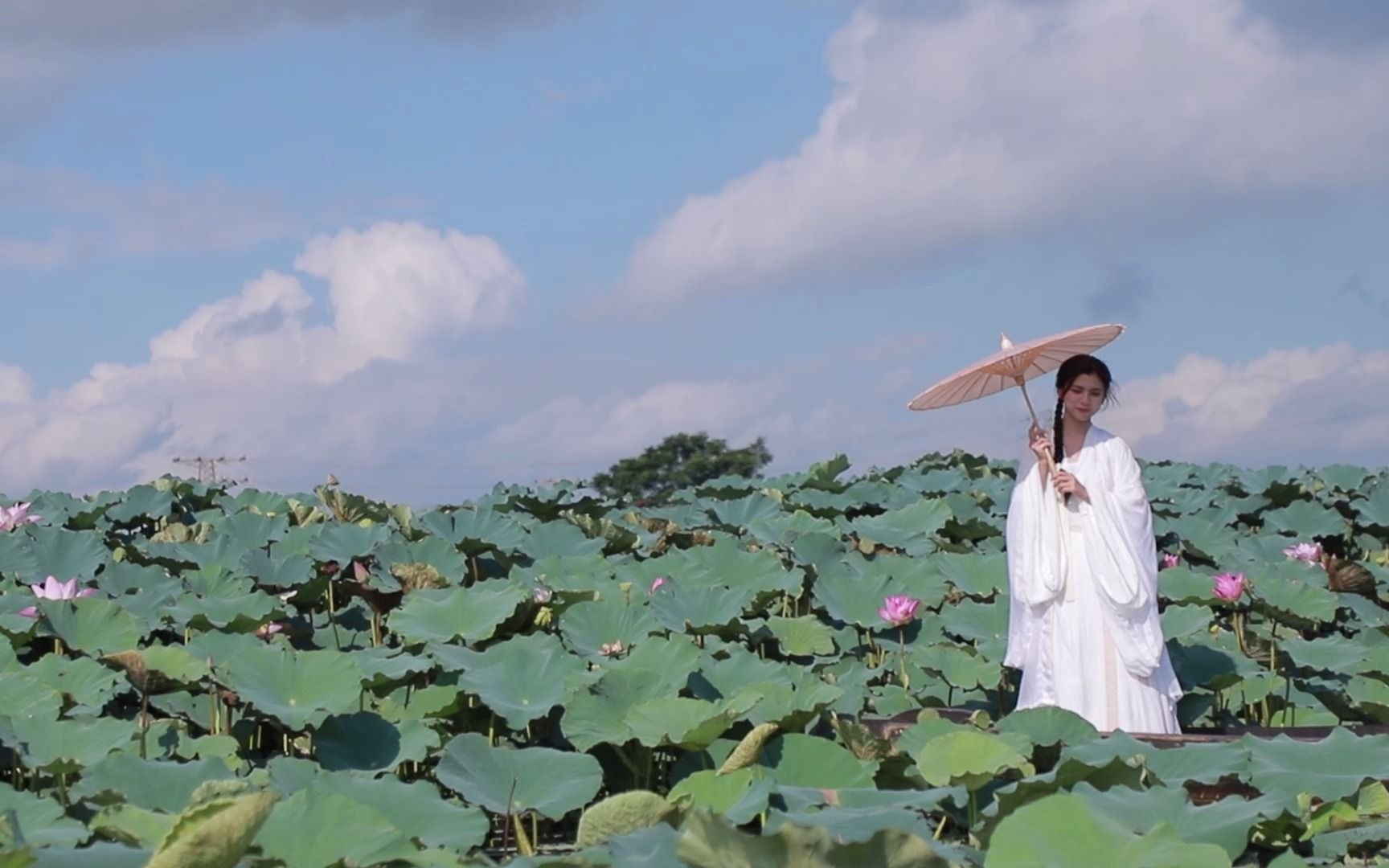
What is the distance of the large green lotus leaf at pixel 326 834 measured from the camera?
120 inches

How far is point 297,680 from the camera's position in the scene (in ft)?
16.4

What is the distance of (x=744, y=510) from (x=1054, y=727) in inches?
217

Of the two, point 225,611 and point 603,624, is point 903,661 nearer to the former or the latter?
point 603,624

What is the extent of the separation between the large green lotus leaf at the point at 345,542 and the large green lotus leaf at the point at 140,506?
6.48ft

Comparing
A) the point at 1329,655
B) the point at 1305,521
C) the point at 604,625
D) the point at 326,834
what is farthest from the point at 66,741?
A: the point at 1305,521

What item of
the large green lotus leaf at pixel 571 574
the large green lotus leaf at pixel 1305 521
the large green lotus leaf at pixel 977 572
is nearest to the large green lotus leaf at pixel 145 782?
the large green lotus leaf at pixel 571 574

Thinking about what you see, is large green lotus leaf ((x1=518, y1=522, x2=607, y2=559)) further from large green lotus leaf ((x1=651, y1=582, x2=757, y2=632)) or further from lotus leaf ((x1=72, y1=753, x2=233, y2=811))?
lotus leaf ((x1=72, y1=753, x2=233, y2=811))

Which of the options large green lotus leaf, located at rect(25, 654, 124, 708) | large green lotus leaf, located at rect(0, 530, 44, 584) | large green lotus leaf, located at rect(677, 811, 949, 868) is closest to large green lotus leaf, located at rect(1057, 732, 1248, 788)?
large green lotus leaf, located at rect(677, 811, 949, 868)

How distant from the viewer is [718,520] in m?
10.3

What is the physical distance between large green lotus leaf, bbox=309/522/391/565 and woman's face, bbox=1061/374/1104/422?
340 cm

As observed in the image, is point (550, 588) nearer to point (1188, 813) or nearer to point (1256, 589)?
point (1256, 589)

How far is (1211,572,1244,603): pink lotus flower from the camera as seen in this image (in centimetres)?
724

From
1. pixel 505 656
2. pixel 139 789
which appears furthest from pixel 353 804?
pixel 505 656

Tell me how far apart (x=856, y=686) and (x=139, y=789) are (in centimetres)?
290
